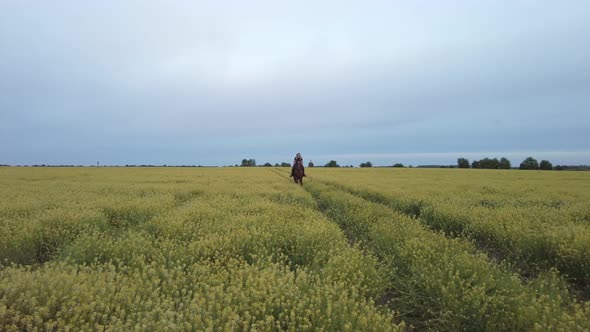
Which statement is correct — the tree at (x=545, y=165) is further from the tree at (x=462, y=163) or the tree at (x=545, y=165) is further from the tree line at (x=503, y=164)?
the tree at (x=462, y=163)

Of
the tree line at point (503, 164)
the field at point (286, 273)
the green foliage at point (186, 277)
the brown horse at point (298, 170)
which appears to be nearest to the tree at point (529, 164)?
the tree line at point (503, 164)

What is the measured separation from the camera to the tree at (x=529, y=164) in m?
71.4

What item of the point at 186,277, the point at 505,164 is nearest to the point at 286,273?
the point at 186,277

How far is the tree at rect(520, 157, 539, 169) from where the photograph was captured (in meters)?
71.4

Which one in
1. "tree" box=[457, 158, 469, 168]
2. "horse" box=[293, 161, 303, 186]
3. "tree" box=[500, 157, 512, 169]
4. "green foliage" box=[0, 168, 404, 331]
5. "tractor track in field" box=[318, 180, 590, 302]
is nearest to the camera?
"green foliage" box=[0, 168, 404, 331]

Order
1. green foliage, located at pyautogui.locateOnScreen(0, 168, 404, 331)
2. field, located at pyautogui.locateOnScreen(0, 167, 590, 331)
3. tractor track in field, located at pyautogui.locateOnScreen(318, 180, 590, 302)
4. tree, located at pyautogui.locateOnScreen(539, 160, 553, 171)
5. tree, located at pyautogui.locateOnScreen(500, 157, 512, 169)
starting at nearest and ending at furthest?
green foliage, located at pyautogui.locateOnScreen(0, 168, 404, 331) < field, located at pyautogui.locateOnScreen(0, 167, 590, 331) < tractor track in field, located at pyautogui.locateOnScreen(318, 180, 590, 302) < tree, located at pyautogui.locateOnScreen(539, 160, 553, 171) < tree, located at pyautogui.locateOnScreen(500, 157, 512, 169)

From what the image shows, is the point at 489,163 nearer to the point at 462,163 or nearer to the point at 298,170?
the point at 462,163

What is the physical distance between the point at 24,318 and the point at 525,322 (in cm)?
469

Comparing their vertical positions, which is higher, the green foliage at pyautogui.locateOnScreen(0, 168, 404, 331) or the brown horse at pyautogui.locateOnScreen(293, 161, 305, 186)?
the brown horse at pyautogui.locateOnScreen(293, 161, 305, 186)

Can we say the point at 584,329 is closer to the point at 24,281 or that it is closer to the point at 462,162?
the point at 24,281

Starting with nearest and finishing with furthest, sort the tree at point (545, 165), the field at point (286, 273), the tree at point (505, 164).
Answer: 1. the field at point (286, 273)
2. the tree at point (545, 165)
3. the tree at point (505, 164)

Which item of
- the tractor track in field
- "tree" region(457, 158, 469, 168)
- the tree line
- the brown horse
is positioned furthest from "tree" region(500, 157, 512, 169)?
the tractor track in field

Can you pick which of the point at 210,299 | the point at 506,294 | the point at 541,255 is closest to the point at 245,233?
the point at 210,299

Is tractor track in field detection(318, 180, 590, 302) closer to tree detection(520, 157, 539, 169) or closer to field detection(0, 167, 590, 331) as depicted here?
field detection(0, 167, 590, 331)
